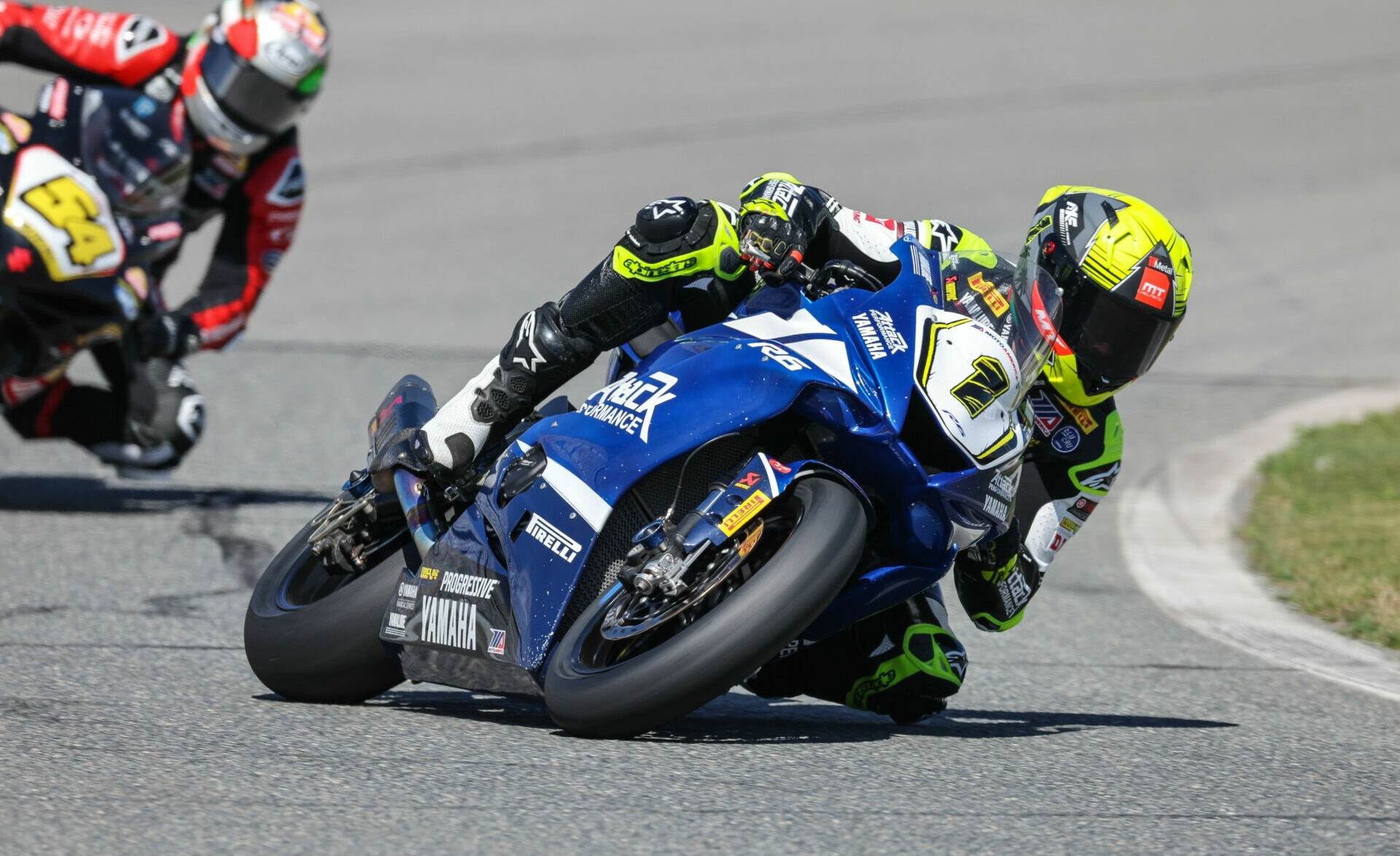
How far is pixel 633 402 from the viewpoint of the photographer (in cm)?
360

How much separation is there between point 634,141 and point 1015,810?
11979 mm

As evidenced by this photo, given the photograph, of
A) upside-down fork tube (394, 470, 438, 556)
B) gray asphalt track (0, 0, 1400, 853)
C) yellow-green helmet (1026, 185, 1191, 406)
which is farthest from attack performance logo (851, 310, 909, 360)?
upside-down fork tube (394, 470, 438, 556)

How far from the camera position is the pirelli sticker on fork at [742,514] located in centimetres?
333

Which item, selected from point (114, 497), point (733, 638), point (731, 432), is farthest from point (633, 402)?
point (114, 497)

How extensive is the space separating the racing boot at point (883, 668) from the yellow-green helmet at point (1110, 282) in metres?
0.68

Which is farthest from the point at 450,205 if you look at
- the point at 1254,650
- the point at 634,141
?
the point at 1254,650

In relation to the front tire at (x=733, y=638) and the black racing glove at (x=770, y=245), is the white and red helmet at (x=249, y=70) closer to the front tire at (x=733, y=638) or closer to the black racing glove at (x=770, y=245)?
the black racing glove at (x=770, y=245)

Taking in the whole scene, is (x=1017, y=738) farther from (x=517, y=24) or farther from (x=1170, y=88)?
(x=517, y=24)

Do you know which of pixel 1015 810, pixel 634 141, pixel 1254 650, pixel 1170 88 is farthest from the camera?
pixel 1170 88

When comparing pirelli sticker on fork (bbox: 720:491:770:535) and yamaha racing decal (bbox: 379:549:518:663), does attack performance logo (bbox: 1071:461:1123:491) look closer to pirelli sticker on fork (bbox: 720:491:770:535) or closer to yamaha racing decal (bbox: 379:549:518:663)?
pirelli sticker on fork (bbox: 720:491:770:535)

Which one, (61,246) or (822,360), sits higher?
(822,360)

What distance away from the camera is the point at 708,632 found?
321cm

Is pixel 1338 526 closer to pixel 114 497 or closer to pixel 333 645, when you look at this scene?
pixel 333 645

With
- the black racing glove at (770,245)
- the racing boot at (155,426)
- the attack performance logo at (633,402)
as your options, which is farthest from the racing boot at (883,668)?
the racing boot at (155,426)
